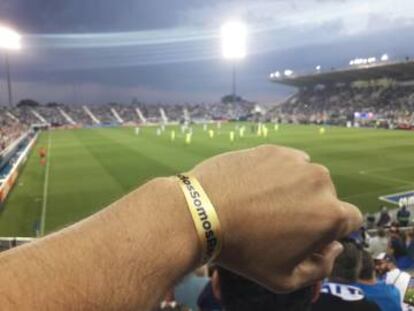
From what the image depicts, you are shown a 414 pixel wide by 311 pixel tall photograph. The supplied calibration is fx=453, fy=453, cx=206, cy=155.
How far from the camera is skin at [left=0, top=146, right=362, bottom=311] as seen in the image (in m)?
1.21

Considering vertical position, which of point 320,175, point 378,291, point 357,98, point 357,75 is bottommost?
point 378,291

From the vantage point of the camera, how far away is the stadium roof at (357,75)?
70.1 m

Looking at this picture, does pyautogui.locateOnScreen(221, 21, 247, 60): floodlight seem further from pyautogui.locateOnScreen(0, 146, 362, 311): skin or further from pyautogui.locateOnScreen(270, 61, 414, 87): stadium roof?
pyautogui.locateOnScreen(0, 146, 362, 311): skin

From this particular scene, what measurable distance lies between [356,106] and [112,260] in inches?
3265

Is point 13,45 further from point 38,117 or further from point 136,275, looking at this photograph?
point 136,275

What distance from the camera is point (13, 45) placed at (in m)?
53.7

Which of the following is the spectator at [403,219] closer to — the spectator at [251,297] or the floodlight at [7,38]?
the spectator at [251,297]

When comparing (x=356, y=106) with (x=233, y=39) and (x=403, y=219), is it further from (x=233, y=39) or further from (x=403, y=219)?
(x=403, y=219)

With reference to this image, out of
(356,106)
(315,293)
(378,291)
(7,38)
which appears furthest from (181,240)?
(356,106)

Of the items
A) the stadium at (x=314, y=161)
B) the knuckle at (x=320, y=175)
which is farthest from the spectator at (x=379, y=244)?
the knuckle at (x=320, y=175)

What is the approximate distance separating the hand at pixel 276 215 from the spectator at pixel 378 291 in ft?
6.89

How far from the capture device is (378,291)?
380 centimetres

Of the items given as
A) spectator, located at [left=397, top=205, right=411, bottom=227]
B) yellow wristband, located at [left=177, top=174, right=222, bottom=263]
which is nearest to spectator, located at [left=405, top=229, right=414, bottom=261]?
spectator, located at [left=397, top=205, right=411, bottom=227]

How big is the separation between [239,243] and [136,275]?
0.35 m
